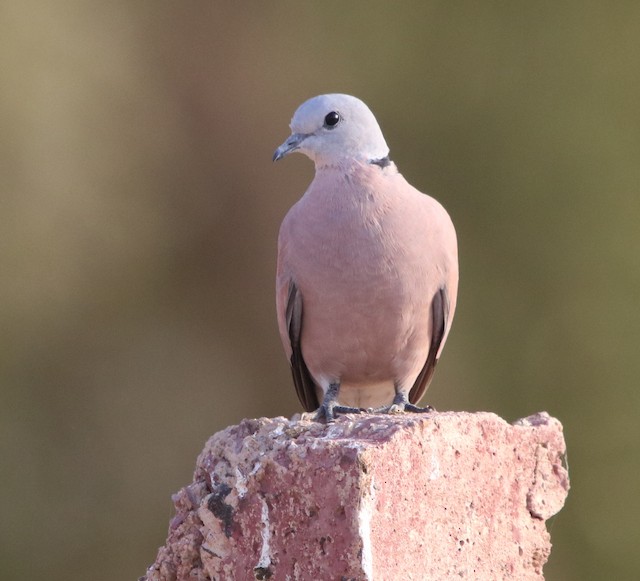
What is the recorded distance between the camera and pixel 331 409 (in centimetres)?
506

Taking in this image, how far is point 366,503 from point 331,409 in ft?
5.02

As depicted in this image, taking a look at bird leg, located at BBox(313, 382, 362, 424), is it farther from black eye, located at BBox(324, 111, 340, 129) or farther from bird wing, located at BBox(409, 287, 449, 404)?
black eye, located at BBox(324, 111, 340, 129)

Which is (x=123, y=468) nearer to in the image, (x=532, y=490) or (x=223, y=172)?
(x=223, y=172)

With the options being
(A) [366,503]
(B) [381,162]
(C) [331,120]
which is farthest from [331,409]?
(A) [366,503]

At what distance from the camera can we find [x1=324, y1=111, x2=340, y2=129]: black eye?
5.67m

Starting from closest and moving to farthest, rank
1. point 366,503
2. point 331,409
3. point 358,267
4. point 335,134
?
point 366,503 → point 331,409 → point 358,267 → point 335,134

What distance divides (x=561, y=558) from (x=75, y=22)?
233 inches

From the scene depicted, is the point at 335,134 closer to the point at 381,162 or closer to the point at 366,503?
the point at 381,162

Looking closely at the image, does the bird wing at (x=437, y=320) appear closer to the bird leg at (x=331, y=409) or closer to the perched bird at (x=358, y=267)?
the perched bird at (x=358, y=267)

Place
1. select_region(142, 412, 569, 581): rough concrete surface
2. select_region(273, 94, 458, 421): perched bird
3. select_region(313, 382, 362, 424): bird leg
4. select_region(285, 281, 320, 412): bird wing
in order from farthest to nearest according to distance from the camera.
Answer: select_region(285, 281, 320, 412): bird wing
select_region(273, 94, 458, 421): perched bird
select_region(313, 382, 362, 424): bird leg
select_region(142, 412, 569, 581): rough concrete surface

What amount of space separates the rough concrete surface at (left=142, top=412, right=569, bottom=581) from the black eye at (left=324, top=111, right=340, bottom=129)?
1880mm

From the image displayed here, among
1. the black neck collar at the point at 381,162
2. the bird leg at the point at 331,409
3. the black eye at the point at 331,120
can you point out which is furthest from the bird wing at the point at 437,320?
the black eye at the point at 331,120

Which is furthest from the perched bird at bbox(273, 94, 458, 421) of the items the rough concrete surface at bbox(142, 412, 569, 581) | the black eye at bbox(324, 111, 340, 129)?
the rough concrete surface at bbox(142, 412, 569, 581)

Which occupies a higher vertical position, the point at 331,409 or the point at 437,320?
the point at 437,320
